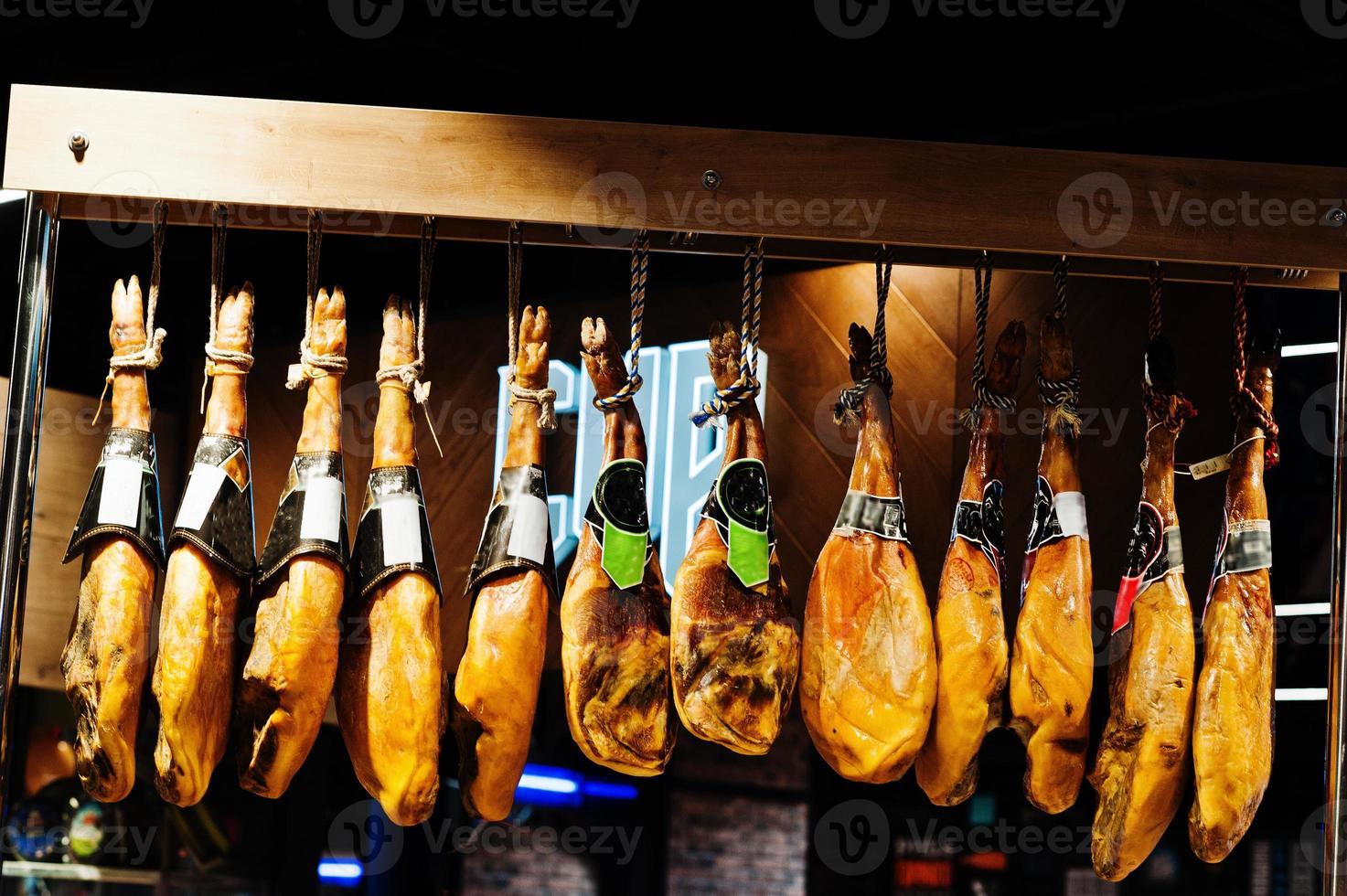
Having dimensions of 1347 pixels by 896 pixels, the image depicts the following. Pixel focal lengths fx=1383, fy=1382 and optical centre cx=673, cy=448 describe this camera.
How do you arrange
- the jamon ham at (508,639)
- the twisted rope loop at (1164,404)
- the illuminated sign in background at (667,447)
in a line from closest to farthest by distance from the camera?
the jamon ham at (508,639), the twisted rope loop at (1164,404), the illuminated sign in background at (667,447)

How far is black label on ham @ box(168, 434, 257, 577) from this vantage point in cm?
248

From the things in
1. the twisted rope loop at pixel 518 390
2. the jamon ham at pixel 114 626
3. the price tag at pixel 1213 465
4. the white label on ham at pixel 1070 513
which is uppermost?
the twisted rope loop at pixel 518 390

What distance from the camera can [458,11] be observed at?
4.73 m

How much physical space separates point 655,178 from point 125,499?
44.5 inches

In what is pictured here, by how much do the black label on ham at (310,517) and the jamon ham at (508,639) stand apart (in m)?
0.27

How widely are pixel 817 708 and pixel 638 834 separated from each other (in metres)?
6.32

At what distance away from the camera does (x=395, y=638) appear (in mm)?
2516

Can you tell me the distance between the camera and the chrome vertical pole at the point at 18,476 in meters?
2.46

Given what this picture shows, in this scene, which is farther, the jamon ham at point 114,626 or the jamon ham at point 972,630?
the jamon ham at point 972,630

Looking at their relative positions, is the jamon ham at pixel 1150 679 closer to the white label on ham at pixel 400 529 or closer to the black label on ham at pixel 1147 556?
the black label on ham at pixel 1147 556

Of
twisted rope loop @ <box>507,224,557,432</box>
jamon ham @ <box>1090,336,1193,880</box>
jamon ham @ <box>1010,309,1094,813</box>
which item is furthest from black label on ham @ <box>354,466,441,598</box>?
jamon ham @ <box>1090,336,1193,880</box>

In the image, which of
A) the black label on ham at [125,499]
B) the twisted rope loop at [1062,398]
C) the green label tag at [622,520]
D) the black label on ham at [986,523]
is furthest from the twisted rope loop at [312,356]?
the twisted rope loop at [1062,398]

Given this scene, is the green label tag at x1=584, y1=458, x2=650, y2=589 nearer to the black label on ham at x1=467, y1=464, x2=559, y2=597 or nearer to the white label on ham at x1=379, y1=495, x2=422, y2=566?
the black label on ham at x1=467, y1=464, x2=559, y2=597

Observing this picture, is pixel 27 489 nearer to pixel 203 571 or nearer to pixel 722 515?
pixel 203 571
